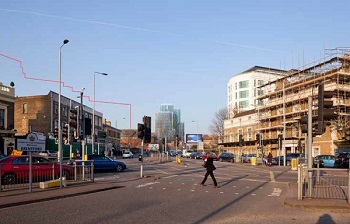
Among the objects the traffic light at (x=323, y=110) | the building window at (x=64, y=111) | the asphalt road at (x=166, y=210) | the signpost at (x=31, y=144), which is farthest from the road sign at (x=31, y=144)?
the building window at (x=64, y=111)

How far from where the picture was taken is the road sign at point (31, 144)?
680 inches

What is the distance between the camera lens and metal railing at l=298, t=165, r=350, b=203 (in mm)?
13203

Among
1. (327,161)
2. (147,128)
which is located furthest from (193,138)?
(147,128)

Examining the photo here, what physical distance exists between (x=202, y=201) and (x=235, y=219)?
12.0 ft

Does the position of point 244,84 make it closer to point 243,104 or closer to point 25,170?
point 243,104

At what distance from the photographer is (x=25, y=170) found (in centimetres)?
1856

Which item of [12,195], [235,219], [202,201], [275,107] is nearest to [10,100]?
[12,195]

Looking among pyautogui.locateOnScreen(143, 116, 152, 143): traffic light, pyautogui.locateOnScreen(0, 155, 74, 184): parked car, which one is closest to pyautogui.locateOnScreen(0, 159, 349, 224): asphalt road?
pyautogui.locateOnScreen(0, 155, 74, 184): parked car

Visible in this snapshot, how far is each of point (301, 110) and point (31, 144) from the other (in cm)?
5011

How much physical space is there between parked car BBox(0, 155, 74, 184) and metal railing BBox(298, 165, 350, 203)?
487 inches

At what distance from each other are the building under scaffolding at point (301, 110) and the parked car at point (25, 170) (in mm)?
28955

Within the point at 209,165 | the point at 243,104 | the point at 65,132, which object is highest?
the point at 243,104

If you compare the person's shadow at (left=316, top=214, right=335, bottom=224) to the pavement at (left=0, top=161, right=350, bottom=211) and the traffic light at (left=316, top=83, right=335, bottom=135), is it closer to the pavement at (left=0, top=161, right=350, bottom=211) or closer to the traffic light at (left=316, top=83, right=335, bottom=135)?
the pavement at (left=0, top=161, right=350, bottom=211)

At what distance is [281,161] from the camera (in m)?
49.9
